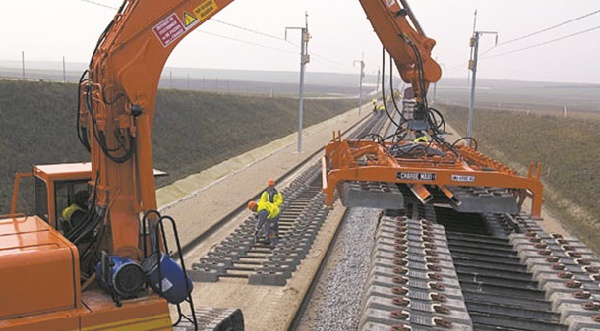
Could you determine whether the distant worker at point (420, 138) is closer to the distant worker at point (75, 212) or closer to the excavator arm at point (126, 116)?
the excavator arm at point (126, 116)

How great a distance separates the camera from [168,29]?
6.15 m

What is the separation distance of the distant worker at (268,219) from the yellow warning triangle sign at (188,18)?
6.47 m

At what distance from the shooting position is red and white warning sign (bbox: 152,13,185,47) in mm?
6090

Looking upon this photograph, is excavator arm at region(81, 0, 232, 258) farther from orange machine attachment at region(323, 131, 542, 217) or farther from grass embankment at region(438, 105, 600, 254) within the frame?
grass embankment at region(438, 105, 600, 254)

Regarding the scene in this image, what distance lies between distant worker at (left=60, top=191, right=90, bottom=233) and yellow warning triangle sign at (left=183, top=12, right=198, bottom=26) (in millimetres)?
2167

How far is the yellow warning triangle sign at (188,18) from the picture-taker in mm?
6246

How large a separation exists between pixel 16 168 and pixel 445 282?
1794 cm

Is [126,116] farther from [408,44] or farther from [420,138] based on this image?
[420,138]

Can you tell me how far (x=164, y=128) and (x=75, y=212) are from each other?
2603 cm

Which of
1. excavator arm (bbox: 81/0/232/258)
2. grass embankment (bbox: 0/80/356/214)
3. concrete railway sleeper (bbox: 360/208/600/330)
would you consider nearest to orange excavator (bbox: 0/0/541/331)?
excavator arm (bbox: 81/0/232/258)

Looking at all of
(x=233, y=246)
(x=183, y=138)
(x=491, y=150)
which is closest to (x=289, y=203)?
(x=233, y=246)

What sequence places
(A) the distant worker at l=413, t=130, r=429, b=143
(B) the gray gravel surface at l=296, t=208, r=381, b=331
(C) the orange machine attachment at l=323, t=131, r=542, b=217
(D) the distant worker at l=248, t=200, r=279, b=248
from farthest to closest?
(D) the distant worker at l=248, t=200, r=279, b=248 < (A) the distant worker at l=413, t=130, r=429, b=143 < (B) the gray gravel surface at l=296, t=208, r=381, b=331 < (C) the orange machine attachment at l=323, t=131, r=542, b=217

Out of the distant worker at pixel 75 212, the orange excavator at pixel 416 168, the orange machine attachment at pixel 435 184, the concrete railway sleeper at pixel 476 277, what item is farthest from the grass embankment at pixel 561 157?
the distant worker at pixel 75 212

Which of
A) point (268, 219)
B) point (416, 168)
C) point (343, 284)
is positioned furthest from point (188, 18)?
point (268, 219)
